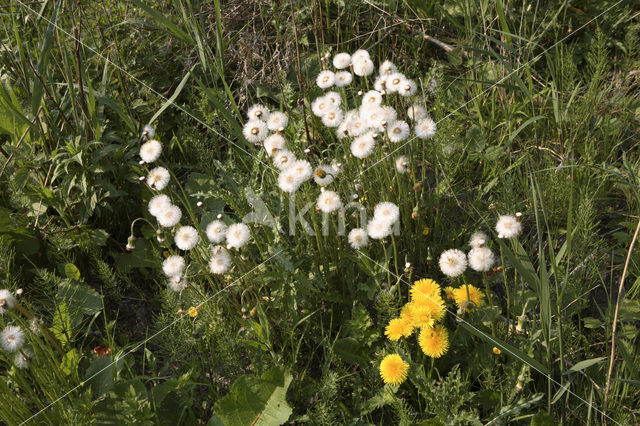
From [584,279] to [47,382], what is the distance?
1688mm

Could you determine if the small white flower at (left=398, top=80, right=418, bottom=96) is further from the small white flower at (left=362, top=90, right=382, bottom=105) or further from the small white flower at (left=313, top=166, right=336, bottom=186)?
the small white flower at (left=313, top=166, right=336, bottom=186)

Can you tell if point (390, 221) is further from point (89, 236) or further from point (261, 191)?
point (89, 236)

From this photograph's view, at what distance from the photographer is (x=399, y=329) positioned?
1.52m

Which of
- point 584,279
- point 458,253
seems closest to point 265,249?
point 458,253

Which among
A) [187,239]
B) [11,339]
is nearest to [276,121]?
[187,239]

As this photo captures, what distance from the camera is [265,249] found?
6.29 feet

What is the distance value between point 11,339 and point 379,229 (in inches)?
40.4

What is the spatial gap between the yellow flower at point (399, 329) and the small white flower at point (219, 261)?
500 millimetres

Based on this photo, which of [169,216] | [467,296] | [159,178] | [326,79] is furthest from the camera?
[326,79]

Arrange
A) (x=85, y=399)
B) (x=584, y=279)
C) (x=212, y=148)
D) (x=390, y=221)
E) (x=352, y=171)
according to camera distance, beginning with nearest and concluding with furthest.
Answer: (x=85, y=399)
(x=390, y=221)
(x=584, y=279)
(x=352, y=171)
(x=212, y=148)

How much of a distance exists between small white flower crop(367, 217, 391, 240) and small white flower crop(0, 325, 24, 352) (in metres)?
0.98

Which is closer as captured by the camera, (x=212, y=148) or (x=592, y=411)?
(x=592, y=411)

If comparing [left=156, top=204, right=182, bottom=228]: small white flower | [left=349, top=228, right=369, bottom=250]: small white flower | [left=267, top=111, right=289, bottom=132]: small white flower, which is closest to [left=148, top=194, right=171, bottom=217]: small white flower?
[left=156, top=204, right=182, bottom=228]: small white flower

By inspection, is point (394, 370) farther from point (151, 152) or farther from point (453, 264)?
point (151, 152)
